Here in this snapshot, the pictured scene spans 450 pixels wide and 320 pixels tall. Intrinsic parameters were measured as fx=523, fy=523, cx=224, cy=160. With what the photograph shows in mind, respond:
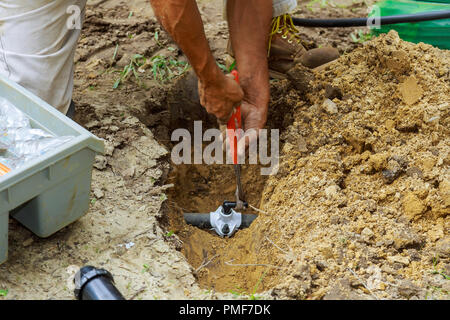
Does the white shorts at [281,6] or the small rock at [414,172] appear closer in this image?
the small rock at [414,172]

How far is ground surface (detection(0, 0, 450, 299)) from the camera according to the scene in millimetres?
1722

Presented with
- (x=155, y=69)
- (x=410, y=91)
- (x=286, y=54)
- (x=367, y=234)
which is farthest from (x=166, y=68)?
(x=367, y=234)

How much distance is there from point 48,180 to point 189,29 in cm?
68

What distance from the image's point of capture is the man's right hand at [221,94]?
1.90 meters

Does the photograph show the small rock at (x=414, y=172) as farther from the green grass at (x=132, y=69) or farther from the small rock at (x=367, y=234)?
the green grass at (x=132, y=69)

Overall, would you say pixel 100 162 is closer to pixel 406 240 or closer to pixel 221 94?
pixel 221 94

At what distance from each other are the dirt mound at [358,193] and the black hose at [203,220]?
0.09 m

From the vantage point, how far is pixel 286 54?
2711 mm

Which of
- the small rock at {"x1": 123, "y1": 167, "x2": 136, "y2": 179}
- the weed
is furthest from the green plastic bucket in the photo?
the small rock at {"x1": 123, "y1": 167, "x2": 136, "y2": 179}

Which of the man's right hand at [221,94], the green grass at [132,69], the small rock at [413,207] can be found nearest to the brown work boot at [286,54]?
the green grass at [132,69]

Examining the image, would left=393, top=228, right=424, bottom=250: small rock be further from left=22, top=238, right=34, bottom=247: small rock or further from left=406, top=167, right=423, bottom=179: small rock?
left=22, top=238, right=34, bottom=247: small rock

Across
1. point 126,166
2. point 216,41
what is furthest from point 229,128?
point 216,41
